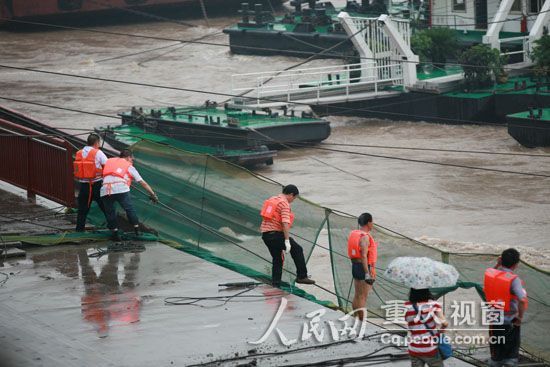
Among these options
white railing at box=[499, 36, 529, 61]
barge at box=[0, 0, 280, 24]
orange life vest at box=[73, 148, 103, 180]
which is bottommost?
orange life vest at box=[73, 148, 103, 180]

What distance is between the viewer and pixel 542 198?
981 inches

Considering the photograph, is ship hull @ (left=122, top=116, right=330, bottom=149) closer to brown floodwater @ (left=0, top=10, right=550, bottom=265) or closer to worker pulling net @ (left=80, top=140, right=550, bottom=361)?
brown floodwater @ (left=0, top=10, right=550, bottom=265)

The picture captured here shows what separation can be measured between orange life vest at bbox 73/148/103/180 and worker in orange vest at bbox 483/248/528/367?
19.9 feet

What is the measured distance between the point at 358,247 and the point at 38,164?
6036 millimetres

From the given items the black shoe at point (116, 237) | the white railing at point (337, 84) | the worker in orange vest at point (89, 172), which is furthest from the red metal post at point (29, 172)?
the white railing at point (337, 84)

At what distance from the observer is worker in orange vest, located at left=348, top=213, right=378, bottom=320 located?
11.9m

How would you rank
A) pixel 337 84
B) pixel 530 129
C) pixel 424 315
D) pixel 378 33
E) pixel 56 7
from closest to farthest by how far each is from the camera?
pixel 424 315 < pixel 530 129 < pixel 337 84 < pixel 378 33 < pixel 56 7

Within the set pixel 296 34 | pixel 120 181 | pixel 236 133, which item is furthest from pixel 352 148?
pixel 120 181

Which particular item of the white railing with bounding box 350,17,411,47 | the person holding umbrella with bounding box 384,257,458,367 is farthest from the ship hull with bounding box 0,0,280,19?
the person holding umbrella with bounding box 384,257,458,367

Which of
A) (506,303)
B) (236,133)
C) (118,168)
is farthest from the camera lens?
(236,133)

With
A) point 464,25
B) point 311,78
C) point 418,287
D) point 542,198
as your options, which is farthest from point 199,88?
point 418,287

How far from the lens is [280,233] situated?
12.6 metres

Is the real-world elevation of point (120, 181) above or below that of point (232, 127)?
above

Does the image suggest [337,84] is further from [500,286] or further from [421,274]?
[421,274]
